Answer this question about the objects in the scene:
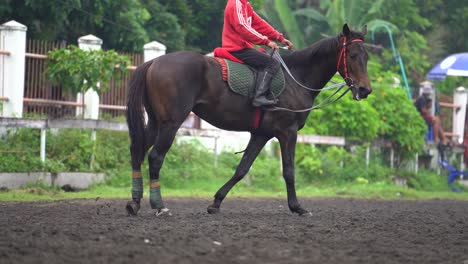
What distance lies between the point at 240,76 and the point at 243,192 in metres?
6.37

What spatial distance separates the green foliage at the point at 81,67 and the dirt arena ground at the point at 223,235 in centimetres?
389

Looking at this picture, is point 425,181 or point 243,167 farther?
point 425,181

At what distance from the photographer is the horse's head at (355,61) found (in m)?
11.6

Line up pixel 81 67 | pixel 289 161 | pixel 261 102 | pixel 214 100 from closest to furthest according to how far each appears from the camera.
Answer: pixel 214 100, pixel 261 102, pixel 289 161, pixel 81 67

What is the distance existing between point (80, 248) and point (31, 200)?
20.9 ft

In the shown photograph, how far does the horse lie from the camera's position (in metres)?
10.7

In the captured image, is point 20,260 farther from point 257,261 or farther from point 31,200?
point 31,200

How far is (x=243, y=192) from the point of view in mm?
17484

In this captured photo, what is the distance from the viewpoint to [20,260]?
6.85m

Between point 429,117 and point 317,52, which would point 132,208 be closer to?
point 317,52

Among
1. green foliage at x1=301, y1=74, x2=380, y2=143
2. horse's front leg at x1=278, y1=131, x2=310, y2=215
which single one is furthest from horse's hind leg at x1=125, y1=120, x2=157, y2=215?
green foliage at x1=301, y1=74, x2=380, y2=143

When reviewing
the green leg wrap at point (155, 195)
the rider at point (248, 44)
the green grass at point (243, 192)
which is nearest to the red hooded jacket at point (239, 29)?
the rider at point (248, 44)

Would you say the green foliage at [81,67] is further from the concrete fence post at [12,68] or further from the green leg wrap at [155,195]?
the green leg wrap at [155,195]

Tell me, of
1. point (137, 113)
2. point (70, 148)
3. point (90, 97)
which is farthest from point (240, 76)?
point (90, 97)
